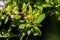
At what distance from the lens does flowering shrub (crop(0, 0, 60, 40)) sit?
1.83 meters

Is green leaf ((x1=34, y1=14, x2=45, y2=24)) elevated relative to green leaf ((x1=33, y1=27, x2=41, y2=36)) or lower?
elevated

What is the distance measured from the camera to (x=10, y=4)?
1.94 m

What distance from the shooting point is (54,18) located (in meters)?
1.88

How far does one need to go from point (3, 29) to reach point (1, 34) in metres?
0.05

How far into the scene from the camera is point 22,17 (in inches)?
73.9

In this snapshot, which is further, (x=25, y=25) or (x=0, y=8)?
(x=0, y=8)

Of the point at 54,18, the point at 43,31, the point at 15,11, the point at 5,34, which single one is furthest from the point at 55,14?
the point at 5,34

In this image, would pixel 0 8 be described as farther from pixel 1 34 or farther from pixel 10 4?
pixel 1 34

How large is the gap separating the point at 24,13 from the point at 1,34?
281 mm

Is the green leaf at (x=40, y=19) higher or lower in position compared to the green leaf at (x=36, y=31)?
higher

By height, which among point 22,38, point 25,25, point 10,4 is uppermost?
point 10,4

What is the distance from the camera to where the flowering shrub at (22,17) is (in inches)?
72.2

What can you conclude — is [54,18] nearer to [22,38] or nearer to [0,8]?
[22,38]

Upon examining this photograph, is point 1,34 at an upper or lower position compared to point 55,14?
lower
